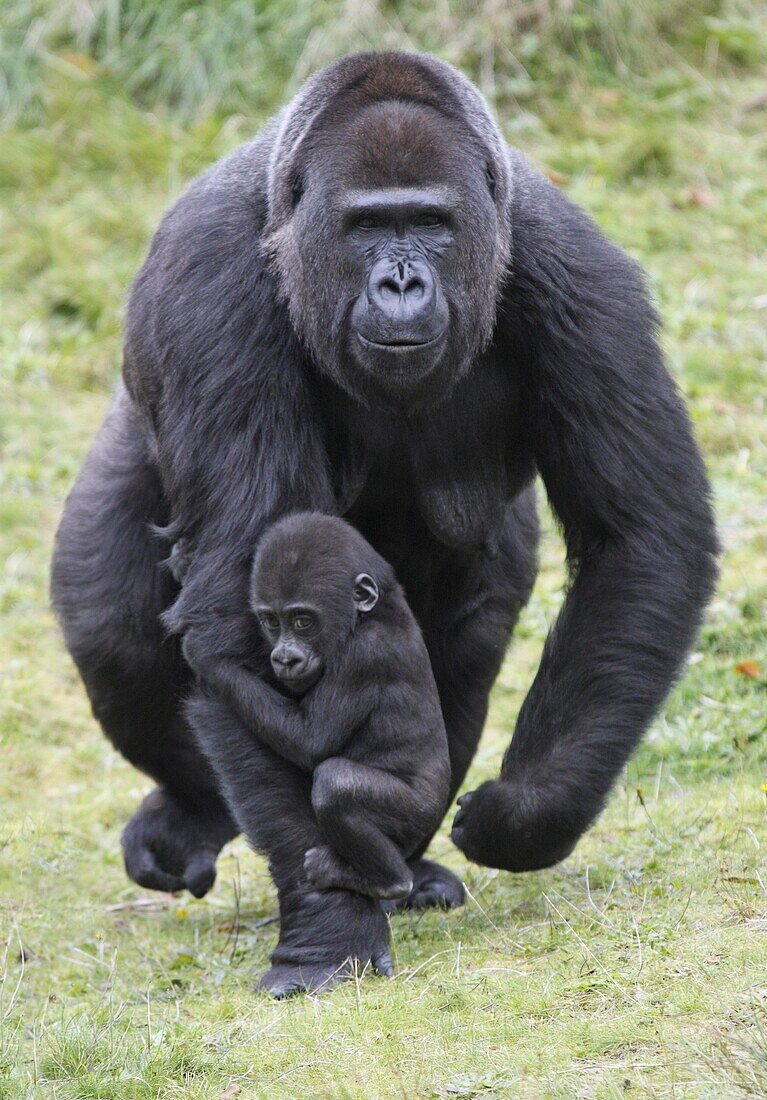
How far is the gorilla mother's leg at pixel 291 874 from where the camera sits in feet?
13.3

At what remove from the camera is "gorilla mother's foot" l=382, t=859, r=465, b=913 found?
193 inches

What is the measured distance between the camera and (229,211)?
4.53 m

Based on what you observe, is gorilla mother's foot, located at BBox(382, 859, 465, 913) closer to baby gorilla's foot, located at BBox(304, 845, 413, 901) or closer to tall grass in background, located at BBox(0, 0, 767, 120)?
baby gorilla's foot, located at BBox(304, 845, 413, 901)

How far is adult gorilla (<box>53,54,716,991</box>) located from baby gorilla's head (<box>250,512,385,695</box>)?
119mm

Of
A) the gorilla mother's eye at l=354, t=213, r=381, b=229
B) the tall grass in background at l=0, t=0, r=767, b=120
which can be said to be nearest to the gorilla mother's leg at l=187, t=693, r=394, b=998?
the gorilla mother's eye at l=354, t=213, r=381, b=229

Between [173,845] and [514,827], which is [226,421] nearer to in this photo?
[514,827]

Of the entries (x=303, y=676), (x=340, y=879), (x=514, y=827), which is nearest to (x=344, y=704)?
(x=303, y=676)

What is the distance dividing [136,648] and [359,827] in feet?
4.83

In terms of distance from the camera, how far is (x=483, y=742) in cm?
660

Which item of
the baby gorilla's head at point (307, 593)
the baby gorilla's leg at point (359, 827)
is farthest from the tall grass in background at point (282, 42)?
the baby gorilla's leg at point (359, 827)

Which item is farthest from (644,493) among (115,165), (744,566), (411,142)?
(115,165)

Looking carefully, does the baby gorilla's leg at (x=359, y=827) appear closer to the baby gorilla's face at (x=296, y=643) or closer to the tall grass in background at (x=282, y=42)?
the baby gorilla's face at (x=296, y=643)

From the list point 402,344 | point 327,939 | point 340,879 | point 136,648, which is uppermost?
point 402,344

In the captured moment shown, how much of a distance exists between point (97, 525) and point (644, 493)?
76.9 inches
